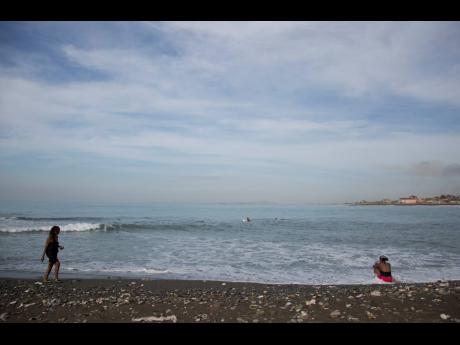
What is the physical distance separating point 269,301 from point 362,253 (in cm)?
1363

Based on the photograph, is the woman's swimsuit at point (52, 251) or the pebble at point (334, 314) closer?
the pebble at point (334, 314)

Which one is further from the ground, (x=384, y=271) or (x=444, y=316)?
(x=444, y=316)

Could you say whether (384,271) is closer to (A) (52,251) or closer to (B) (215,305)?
(B) (215,305)

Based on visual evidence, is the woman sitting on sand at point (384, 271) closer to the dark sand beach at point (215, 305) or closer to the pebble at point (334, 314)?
the dark sand beach at point (215, 305)

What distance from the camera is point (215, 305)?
7895 millimetres

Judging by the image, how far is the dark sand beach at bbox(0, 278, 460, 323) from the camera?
6867 mm

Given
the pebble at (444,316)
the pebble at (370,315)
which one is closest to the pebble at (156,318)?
the pebble at (370,315)

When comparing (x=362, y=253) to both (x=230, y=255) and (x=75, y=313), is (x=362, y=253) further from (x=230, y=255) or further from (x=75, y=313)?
(x=75, y=313)

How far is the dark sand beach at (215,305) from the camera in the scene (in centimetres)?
687

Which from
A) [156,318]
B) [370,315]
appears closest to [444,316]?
[370,315]

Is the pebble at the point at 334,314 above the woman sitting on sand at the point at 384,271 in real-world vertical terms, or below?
above
